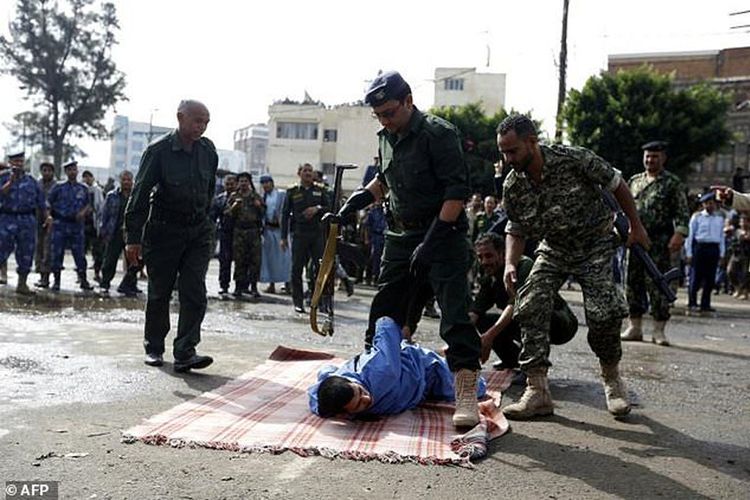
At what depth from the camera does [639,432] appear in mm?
4422

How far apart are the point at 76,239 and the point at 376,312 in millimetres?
8223

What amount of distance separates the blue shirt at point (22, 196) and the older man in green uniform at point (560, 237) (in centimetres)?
824

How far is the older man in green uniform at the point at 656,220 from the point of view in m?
8.05

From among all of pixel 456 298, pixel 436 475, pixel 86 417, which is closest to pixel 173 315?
pixel 86 417

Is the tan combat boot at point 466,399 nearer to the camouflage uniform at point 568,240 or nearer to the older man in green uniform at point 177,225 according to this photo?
the camouflage uniform at point 568,240

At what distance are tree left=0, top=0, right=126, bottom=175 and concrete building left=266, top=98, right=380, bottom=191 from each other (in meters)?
23.9

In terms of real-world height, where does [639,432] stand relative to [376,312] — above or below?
below

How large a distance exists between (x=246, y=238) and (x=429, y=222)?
808cm

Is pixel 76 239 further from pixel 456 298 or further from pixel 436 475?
pixel 436 475

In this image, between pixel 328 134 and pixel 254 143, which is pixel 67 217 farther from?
pixel 254 143

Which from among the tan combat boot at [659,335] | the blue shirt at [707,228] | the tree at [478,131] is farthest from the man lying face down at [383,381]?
the tree at [478,131]

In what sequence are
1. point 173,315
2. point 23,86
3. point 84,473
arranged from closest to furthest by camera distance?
1. point 84,473
2. point 173,315
3. point 23,86

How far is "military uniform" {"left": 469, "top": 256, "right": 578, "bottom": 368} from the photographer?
5.78 m

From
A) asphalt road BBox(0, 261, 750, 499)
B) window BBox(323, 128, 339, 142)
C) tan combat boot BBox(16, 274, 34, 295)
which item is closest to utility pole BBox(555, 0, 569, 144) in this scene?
tan combat boot BBox(16, 274, 34, 295)
